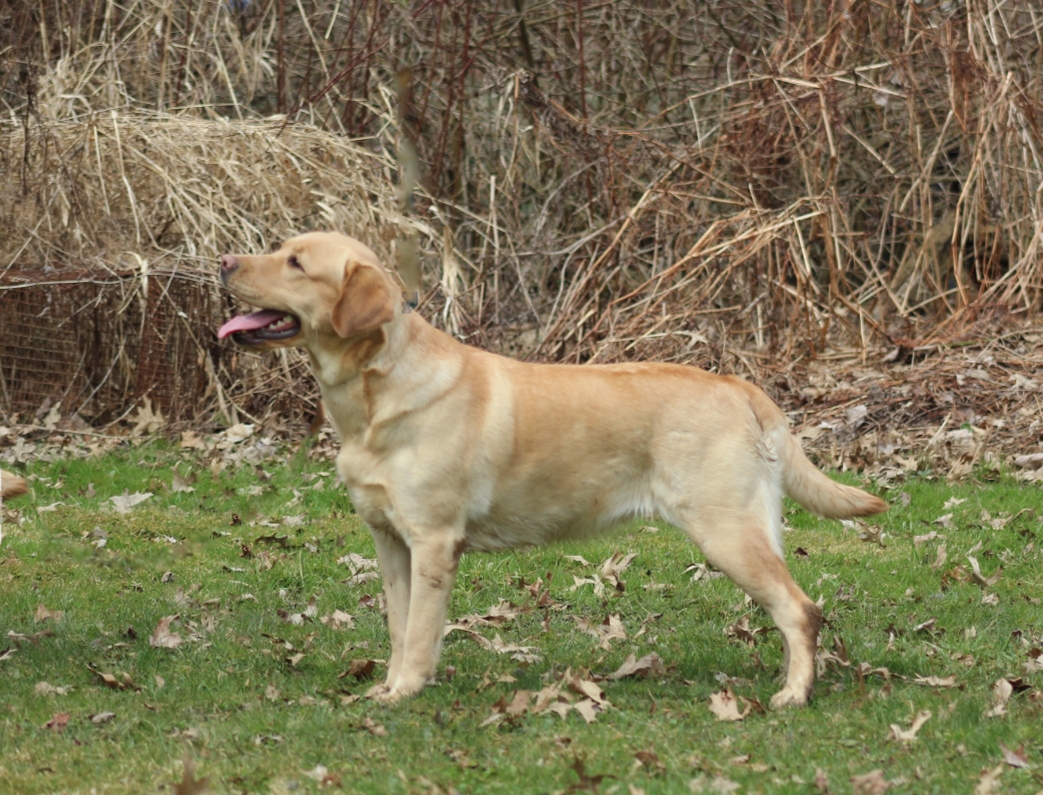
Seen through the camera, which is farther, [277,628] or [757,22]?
[757,22]

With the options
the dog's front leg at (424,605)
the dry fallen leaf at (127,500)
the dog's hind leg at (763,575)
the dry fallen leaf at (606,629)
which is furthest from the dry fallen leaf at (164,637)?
the dry fallen leaf at (127,500)

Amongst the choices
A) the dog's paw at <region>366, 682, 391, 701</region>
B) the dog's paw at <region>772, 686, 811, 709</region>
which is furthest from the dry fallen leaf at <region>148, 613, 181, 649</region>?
the dog's paw at <region>772, 686, 811, 709</region>

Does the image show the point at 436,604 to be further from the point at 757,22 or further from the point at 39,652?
the point at 757,22

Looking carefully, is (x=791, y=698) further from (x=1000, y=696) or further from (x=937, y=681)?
(x=1000, y=696)

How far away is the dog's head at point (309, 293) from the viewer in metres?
4.80

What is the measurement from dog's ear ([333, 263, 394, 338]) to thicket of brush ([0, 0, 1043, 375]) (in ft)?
18.2

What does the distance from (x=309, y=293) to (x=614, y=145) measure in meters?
8.14

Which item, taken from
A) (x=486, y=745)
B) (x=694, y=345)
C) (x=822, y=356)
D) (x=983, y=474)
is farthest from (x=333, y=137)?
(x=486, y=745)

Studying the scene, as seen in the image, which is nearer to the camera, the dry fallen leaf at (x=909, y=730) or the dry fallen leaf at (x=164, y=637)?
the dry fallen leaf at (x=909, y=730)

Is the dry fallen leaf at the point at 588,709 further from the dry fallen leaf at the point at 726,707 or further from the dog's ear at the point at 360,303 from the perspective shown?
the dog's ear at the point at 360,303

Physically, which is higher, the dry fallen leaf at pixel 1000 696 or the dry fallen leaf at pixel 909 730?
the dry fallen leaf at pixel 909 730

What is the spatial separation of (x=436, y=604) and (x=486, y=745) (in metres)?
0.72

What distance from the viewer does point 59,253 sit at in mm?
11203

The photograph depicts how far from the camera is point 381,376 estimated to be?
4.93 m
